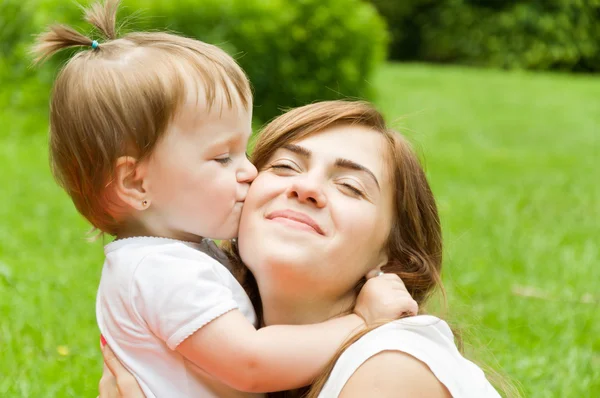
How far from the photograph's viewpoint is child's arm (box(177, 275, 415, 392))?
2176mm

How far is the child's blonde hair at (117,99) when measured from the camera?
2.26 m

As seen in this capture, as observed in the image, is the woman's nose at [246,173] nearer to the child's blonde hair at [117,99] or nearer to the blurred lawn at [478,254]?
the child's blonde hair at [117,99]

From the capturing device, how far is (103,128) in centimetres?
227

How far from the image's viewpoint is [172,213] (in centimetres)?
235

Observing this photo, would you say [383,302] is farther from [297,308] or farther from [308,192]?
[308,192]

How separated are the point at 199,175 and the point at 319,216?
0.33 meters

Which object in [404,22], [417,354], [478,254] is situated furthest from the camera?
[404,22]

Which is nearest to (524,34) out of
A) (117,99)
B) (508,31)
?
(508,31)

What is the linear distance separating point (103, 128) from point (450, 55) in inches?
833

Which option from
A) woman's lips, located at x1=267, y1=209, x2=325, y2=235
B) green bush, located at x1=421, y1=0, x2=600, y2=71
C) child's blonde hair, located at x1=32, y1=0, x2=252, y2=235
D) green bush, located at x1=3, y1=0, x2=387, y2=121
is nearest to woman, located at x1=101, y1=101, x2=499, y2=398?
woman's lips, located at x1=267, y1=209, x2=325, y2=235

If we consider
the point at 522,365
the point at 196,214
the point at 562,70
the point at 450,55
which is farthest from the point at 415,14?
the point at 196,214

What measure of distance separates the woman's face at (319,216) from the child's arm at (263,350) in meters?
0.15

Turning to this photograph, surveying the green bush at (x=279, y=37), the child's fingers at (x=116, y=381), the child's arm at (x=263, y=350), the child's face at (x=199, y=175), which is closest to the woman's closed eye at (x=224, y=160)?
the child's face at (x=199, y=175)

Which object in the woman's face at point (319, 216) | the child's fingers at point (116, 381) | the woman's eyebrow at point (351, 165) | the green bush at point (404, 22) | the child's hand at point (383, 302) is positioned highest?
the woman's eyebrow at point (351, 165)
